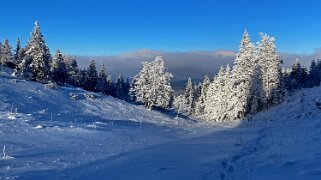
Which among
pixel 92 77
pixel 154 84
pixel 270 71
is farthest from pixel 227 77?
pixel 92 77

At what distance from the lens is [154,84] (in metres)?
72.0

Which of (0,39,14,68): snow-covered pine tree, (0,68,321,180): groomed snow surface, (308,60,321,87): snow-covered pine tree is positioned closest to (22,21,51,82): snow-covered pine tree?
(0,68,321,180): groomed snow surface

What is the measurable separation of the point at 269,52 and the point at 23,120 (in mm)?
49620

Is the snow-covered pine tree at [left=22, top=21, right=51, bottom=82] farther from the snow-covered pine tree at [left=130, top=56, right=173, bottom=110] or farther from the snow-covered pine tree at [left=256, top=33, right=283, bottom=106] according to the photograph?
the snow-covered pine tree at [left=256, top=33, right=283, bottom=106]

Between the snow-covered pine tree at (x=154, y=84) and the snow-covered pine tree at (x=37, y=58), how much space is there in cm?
1771

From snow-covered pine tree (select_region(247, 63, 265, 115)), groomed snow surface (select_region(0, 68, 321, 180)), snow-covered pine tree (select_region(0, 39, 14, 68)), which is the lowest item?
groomed snow surface (select_region(0, 68, 321, 180))

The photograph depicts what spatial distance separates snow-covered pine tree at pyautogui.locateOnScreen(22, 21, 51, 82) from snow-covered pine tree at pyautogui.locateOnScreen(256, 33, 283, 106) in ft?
125

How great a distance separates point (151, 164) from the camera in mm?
16406

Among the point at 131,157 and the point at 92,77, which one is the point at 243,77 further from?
A: the point at 92,77

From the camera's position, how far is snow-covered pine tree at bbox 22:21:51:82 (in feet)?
207

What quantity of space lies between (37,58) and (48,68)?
12.0 ft

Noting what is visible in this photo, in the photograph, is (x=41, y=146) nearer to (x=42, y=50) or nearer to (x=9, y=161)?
(x=9, y=161)

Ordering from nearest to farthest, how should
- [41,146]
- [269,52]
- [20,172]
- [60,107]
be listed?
[20,172], [41,146], [60,107], [269,52]

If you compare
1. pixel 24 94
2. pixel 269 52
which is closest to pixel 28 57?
pixel 24 94
